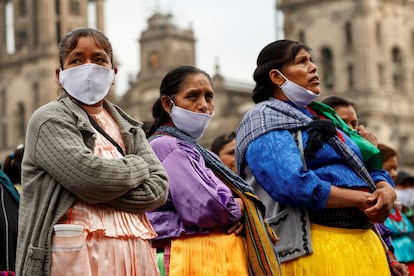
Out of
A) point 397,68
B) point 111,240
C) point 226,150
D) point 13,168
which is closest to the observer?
point 111,240

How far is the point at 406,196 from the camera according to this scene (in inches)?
478

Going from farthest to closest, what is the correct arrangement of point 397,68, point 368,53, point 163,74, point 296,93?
point 163,74, point 397,68, point 368,53, point 296,93

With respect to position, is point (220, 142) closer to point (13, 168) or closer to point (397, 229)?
point (13, 168)

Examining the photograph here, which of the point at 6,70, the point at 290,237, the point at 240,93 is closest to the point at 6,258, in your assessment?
the point at 290,237

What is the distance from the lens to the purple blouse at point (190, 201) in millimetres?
6457

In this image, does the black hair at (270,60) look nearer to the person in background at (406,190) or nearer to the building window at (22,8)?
the person in background at (406,190)

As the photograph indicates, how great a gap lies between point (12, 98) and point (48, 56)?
12.4 feet

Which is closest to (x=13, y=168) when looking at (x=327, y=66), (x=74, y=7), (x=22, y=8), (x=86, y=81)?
(x=86, y=81)

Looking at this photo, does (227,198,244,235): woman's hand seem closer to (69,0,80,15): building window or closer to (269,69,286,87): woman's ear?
(269,69,286,87): woman's ear

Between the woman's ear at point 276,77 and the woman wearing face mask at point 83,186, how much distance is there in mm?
1481

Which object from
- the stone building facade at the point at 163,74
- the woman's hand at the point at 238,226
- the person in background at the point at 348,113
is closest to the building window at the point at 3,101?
the stone building facade at the point at 163,74

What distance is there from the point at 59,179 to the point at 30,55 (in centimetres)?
5645

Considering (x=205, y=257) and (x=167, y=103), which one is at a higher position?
(x=167, y=103)

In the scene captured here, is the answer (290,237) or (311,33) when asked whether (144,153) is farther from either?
(311,33)
